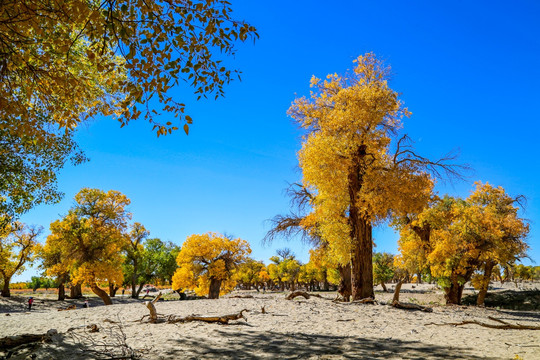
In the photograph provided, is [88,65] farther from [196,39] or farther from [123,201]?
[123,201]

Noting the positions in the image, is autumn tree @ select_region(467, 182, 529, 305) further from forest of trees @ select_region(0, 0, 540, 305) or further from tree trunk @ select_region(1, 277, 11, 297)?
tree trunk @ select_region(1, 277, 11, 297)

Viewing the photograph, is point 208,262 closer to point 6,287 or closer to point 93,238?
point 93,238

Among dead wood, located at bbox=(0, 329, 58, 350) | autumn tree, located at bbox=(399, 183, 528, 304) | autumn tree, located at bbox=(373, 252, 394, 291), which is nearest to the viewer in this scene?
dead wood, located at bbox=(0, 329, 58, 350)

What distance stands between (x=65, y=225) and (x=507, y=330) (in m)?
26.2

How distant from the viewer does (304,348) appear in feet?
17.8

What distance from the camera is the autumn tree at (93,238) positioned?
77.7ft

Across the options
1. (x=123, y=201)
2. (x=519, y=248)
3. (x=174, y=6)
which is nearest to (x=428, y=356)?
(x=174, y=6)

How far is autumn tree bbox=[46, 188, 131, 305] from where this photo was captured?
23.7 meters

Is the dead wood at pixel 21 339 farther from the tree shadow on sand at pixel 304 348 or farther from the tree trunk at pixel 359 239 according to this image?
the tree trunk at pixel 359 239

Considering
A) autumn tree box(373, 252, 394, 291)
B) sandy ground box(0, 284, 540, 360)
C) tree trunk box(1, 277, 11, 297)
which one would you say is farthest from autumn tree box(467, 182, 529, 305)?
tree trunk box(1, 277, 11, 297)

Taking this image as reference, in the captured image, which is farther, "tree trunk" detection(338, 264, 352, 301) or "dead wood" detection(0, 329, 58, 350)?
"tree trunk" detection(338, 264, 352, 301)

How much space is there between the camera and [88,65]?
8703mm

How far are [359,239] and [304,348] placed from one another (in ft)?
27.9

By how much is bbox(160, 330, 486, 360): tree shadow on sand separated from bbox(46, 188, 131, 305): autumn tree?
20662 millimetres
